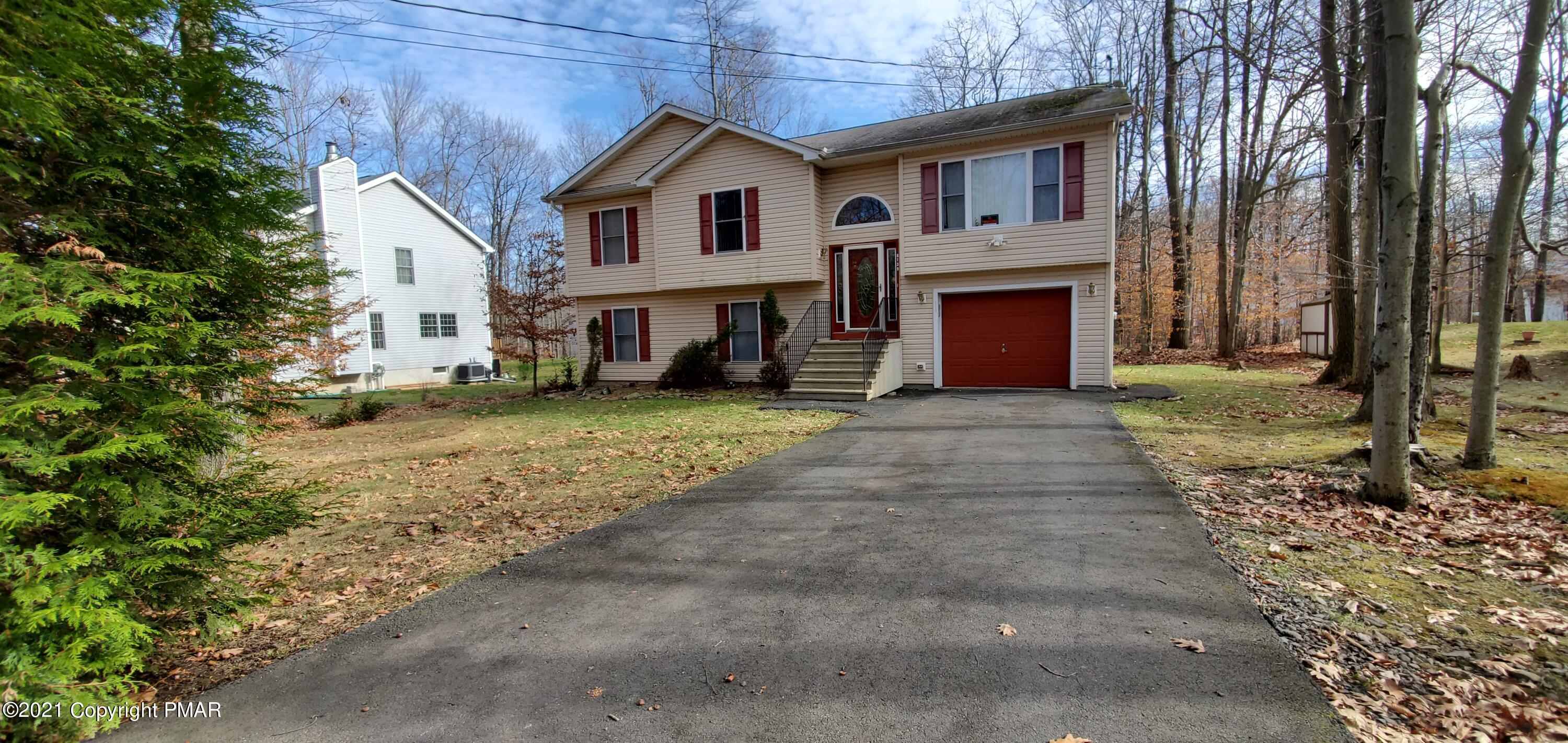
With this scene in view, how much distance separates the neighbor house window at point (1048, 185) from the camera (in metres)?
12.9

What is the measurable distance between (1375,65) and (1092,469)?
6.98 metres

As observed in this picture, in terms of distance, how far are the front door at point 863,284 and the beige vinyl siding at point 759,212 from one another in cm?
89

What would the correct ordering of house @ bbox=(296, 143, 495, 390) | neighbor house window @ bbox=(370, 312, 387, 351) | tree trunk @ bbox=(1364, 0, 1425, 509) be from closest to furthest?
tree trunk @ bbox=(1364, 0, 1425, 509) < house @ bbox=(296, 143, 495, 390) < neighbor house window @ bbox=(370, 312, 387, 351)

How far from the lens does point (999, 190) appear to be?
13398mm

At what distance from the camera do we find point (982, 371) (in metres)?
14.1

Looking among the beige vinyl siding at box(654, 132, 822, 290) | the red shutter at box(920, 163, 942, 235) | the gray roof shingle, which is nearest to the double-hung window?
the red shutter at box(920, 163, 942, 235)

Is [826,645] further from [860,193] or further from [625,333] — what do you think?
[625,333]

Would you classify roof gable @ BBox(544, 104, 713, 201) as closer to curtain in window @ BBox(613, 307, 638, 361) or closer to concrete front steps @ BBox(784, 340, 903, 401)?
curtain in window @ BBox(613, 307, 638, 361)

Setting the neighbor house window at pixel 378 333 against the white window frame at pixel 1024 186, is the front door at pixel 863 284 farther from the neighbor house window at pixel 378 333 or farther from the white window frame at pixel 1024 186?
the neighbor house window at pixel 378 333

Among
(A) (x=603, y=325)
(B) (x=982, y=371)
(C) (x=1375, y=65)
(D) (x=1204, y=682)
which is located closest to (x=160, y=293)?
(D) (x=1204, y=682)

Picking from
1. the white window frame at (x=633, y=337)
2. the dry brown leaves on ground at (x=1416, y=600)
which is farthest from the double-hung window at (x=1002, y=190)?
the dry brown leaves on ground at (x=1416, y=600)

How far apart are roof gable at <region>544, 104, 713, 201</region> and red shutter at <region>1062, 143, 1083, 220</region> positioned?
331 inches

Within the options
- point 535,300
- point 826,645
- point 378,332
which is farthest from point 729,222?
point 378,332

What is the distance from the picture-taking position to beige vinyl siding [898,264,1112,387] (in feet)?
42.5
